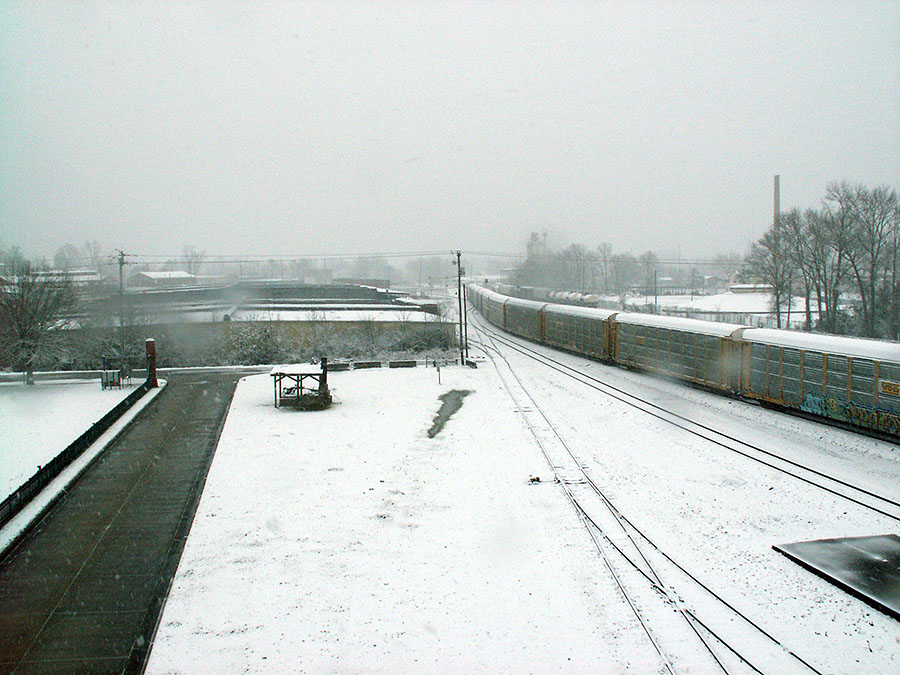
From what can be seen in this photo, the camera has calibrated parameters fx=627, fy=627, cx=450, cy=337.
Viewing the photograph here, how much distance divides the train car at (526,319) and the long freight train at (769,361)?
936 centimetres

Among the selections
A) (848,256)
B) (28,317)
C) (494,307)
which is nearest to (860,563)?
(28,317)

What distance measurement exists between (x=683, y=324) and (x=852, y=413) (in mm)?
9031

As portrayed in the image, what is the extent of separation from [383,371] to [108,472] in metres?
18.7

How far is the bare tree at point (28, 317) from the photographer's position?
108ft

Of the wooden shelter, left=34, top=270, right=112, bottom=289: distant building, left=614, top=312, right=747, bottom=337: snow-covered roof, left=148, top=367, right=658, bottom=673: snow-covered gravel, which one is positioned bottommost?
left=148, top=367, right=658, bottom=673: snow-covered gravel

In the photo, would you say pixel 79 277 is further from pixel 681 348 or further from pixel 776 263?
pixel 776 263

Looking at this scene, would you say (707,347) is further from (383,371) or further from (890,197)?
(890,197)

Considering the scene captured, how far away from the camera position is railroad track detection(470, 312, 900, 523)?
12664 mm

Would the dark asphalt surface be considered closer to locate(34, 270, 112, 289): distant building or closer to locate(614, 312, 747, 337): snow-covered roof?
locate(614, 312, 747, 337): snow-covered roof

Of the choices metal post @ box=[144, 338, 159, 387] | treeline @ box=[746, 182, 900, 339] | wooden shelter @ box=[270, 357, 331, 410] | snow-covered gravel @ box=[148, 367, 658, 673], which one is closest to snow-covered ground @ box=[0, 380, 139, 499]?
metal post @ box=[144, 338, 159, 387]

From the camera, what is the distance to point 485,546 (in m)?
11.8

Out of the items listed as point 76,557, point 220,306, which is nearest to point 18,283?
point 220,306

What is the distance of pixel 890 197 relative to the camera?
43.5 metres

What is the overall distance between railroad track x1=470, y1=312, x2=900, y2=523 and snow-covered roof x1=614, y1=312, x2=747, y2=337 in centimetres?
346
